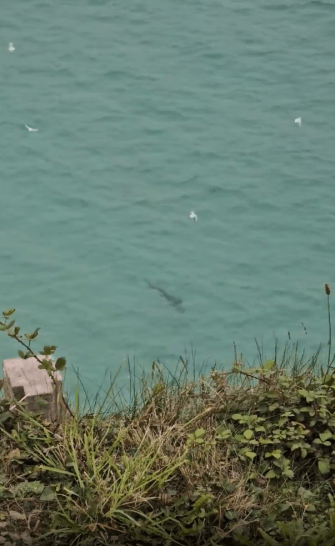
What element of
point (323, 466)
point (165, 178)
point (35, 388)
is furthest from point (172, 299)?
point (323, 466)

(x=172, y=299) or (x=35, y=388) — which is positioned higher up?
(x=35, y=388)

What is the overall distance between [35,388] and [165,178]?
408 cm

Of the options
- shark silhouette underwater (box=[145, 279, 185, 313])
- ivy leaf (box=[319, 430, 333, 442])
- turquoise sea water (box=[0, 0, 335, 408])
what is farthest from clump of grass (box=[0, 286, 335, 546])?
shark silhouette underwater (box=[145, 279, 185, 313])

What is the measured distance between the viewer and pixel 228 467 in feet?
11.2

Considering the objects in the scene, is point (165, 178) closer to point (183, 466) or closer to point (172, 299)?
point (172, 299)

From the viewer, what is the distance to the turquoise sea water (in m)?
6.08

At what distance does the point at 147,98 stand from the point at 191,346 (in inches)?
126

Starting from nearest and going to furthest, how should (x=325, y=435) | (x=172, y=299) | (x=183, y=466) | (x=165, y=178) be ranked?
(x=183, y=466)
(x=325, y=435)
(x=172, y=299)
(x=165, y=178)

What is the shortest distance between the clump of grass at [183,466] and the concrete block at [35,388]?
0.05m

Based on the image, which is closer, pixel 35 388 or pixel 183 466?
pixel 183 466

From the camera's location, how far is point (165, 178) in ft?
24.1

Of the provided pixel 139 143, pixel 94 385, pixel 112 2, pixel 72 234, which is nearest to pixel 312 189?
pixel 139 143

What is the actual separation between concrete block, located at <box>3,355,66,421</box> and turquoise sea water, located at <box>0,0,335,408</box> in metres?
1.80

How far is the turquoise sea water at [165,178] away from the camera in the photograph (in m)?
6.08
